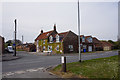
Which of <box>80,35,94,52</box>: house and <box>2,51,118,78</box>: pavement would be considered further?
<box>80,35,94,52</box>: house

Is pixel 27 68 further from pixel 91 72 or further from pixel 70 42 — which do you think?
pixel 70 42

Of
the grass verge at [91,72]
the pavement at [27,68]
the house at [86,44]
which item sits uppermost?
the house at [86,44]

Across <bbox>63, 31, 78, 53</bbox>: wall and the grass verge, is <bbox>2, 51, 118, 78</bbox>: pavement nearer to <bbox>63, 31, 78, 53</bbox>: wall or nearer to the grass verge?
the grass verge

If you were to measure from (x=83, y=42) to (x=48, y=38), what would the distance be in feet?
37.1

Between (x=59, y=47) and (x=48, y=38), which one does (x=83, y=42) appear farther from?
(x=48, y=38)

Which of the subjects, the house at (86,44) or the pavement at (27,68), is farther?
the house at (86,44)

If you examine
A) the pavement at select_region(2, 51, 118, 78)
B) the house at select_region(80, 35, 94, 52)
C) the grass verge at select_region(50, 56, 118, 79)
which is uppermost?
the house at select_region(80, 35, 94, 52)

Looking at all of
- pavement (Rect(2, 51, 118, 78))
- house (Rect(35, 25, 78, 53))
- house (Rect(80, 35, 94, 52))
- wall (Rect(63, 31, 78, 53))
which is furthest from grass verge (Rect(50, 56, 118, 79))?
house (Rect(80, 35, 94, 52))

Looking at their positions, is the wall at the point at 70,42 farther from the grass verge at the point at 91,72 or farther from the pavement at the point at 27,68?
the grass verge at the point at 91,72

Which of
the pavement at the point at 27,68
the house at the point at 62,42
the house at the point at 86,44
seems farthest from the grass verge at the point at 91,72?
the house at the point at 86,44

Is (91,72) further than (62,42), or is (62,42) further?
(62,42)

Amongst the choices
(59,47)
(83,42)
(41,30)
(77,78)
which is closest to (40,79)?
(77,78)

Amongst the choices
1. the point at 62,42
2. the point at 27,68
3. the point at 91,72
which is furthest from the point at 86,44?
the point at 91,72

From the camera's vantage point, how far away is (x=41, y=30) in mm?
50500
